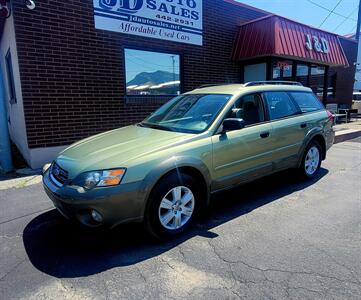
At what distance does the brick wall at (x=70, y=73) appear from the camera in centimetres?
618

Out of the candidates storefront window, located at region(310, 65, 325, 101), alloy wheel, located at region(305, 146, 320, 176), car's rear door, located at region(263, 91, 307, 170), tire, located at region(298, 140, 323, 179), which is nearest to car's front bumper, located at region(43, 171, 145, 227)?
car's rear door, located at region(263, 91, 307, 170)

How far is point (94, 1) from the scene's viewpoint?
22.2 ft

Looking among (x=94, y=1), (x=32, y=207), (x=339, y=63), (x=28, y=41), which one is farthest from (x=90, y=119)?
(x=339, y=63)

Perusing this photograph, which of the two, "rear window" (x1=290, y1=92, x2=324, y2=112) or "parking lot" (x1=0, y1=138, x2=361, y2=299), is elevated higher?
"rear window" (x1=290, y1=92, x2=324, y2=112)

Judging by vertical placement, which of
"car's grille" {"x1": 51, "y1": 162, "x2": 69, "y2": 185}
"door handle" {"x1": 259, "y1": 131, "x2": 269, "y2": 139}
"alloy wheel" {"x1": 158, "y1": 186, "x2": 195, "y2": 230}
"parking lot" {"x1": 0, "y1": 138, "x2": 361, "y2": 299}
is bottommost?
"parking lot" {"x1": 0, "y1": 138, "x2": 361, "y2": 299}

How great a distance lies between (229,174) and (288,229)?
3.11 ft

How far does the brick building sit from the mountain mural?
27 millimetres

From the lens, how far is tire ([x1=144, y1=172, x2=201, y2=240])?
3137mm

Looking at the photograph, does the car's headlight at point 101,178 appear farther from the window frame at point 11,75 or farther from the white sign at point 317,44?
the white sign at point 317,44

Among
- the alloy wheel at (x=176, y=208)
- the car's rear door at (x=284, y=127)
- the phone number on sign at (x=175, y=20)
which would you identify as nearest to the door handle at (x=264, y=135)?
the car's rear door at (x=284, y=127)

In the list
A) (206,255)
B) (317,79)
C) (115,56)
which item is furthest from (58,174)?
(317,79)

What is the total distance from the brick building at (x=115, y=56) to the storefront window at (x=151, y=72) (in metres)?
0.03

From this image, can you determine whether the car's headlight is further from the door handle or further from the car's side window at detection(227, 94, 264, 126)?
the door handle

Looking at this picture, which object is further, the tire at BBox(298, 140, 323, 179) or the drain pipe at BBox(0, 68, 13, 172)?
the drain pipe at BBox(0, 68, 13, 172)
